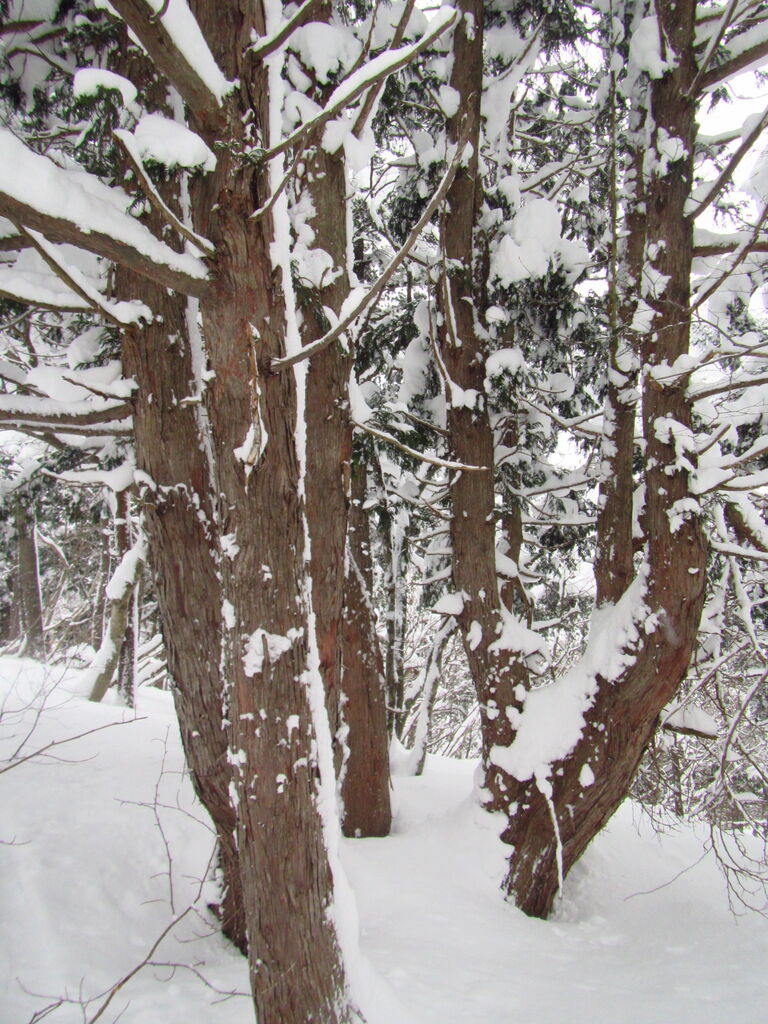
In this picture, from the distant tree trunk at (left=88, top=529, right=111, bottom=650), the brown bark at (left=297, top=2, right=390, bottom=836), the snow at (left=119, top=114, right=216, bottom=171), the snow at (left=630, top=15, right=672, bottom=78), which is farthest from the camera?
the distant tree trunk at (left=88, top=529, right=111, bottom=650)

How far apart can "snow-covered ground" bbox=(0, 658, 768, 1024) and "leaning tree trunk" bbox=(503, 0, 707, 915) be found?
1.35 feet

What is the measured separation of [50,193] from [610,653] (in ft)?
12.0

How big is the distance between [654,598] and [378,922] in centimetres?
247

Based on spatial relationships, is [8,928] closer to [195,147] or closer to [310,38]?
[195,147]

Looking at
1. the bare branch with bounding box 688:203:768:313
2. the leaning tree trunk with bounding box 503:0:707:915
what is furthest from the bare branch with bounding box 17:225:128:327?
the bare branch with bounding box 688:203:768:313

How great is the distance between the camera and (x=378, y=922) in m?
3.50

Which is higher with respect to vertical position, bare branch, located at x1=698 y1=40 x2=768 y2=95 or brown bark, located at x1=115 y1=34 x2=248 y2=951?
bare branch, located at x1=698 y1=40 x2=768 y2=95

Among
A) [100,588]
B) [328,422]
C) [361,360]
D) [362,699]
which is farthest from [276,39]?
[100,588]

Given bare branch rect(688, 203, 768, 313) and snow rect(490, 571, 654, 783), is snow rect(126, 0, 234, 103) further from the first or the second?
snow rect(490, 571, 654, 783)

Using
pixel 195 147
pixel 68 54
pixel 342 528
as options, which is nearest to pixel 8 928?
pixel 342 528

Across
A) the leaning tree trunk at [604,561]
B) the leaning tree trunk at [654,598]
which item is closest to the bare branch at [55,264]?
the leaning tree trunk at [604,561]

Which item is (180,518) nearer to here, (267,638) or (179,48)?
(267,638)

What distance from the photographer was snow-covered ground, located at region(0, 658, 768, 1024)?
8.68 feet

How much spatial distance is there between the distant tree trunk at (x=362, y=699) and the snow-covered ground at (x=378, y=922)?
0.26m
